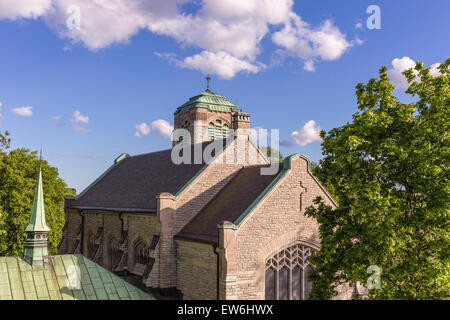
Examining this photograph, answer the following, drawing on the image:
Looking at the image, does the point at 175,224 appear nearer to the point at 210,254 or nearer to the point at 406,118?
the point at 210,254

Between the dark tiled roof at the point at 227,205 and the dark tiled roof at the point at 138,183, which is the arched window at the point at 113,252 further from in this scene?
the dark tiled roof at the point at 227,205

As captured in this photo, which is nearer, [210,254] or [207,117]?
[210,254]

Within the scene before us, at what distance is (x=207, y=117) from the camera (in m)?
34.1

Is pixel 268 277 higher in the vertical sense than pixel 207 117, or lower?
lower

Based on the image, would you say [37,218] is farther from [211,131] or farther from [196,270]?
[211,131]

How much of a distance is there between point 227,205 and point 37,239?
973 centimetres

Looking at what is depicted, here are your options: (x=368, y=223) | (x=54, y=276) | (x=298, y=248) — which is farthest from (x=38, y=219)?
(x=368, y=223)

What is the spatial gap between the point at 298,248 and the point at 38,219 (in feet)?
44.0

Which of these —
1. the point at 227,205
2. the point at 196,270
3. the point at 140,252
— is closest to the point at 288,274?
the point at 196,270

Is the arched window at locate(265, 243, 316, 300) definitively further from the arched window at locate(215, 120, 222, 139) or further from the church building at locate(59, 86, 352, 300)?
the arched window at locate(215, 120, 222, 139)

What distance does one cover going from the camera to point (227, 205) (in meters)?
21.3

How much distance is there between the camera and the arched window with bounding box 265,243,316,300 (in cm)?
1903
